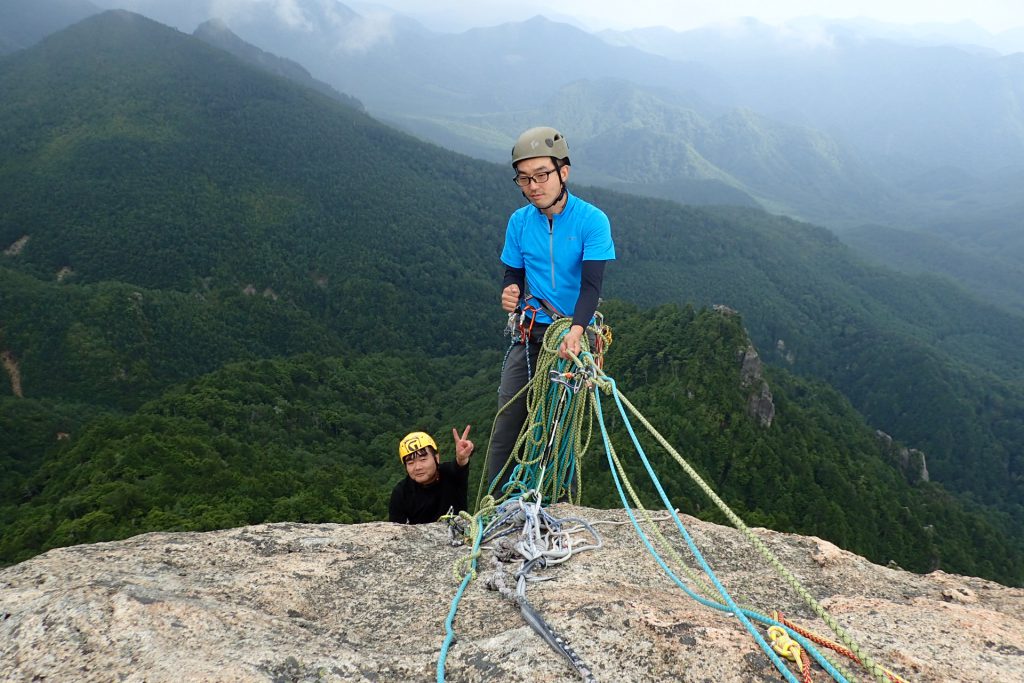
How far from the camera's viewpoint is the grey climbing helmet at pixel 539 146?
3953 millimetres

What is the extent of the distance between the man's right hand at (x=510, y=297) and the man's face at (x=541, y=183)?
26.8 inches

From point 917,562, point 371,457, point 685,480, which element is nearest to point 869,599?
point 685,480

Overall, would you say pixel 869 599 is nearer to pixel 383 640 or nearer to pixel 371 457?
pixel 383 640

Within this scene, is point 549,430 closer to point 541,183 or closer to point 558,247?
point 558,247

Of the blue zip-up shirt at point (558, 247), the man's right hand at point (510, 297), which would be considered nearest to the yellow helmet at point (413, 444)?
the man's right hand at point (510, 297)

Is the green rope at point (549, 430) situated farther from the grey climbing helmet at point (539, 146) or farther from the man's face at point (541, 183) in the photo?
the grey climbing helmet at point (539, 146)

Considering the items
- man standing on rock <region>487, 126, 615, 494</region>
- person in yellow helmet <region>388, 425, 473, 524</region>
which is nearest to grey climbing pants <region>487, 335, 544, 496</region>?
man standing on rock <region>487, 126, 615, 494</region>

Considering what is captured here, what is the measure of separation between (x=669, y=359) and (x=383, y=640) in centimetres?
3782

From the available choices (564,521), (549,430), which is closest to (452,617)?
(564,521)

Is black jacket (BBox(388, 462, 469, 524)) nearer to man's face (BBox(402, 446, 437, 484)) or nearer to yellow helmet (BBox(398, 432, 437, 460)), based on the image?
man's face (BBox(402, 446, 437, 484))

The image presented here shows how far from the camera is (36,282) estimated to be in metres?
58.0

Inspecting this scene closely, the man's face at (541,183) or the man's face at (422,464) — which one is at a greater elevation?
the man's face at (541,183)

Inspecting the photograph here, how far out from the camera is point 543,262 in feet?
14.8

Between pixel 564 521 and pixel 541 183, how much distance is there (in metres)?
2.26
